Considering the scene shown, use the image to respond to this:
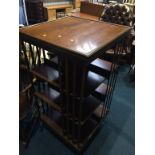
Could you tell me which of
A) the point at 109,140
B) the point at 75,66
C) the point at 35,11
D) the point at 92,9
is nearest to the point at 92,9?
the point at 92,9

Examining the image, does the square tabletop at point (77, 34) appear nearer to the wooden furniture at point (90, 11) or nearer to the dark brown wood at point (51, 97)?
the dark brown wood at point (51, 97)

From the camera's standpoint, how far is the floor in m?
1.59

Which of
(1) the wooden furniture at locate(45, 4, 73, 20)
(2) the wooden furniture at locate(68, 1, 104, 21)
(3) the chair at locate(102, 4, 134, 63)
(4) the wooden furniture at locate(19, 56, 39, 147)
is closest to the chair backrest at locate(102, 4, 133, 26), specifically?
(3) the chair at locate(102, 4, 134, 63)

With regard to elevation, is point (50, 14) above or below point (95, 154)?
above

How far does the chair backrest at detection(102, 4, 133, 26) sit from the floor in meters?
1.22

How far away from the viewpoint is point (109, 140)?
1706 millimetres

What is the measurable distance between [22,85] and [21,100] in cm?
19

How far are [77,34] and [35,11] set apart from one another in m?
3.84

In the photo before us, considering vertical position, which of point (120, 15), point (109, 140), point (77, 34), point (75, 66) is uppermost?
point (120, 15)

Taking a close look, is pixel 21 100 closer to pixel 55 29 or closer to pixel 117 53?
pixel 55 29

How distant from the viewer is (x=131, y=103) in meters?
2.19

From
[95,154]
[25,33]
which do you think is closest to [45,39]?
[25,33]

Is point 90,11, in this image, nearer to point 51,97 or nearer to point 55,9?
point 55,9

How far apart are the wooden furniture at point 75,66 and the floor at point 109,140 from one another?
0.11 m
